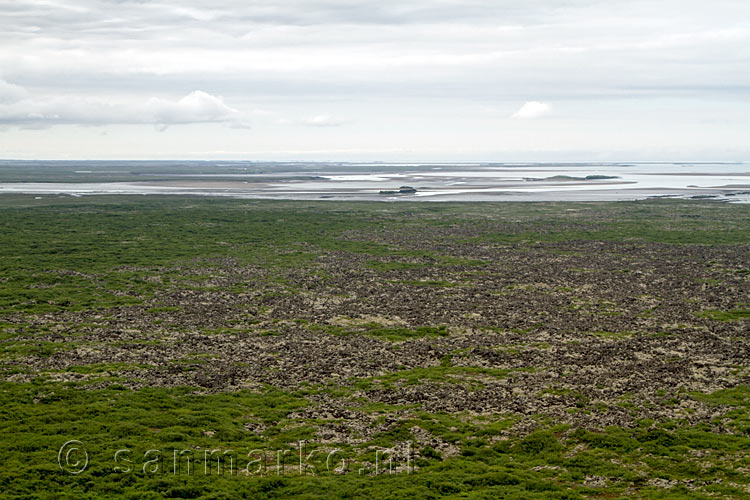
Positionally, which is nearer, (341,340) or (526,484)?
(526,484)

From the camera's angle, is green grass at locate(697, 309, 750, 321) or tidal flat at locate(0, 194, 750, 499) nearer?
tidal flat at locate(0, 194, 750, 499)

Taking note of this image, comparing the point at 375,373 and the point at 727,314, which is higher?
the point at 727,314

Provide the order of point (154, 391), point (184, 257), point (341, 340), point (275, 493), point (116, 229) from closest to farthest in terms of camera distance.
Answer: point (275, 493) < point (154, 391) < point (341, 340) < point (184, 257) < point (116, 229)

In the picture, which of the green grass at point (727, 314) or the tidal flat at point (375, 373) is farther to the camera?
the green grass at point (727, 314)

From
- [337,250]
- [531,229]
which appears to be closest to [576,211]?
[531,229]

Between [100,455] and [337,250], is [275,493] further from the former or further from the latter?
[337,250]

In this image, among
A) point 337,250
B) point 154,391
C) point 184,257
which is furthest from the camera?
point 337,250

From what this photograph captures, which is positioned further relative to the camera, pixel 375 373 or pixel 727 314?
pixel 727 314
